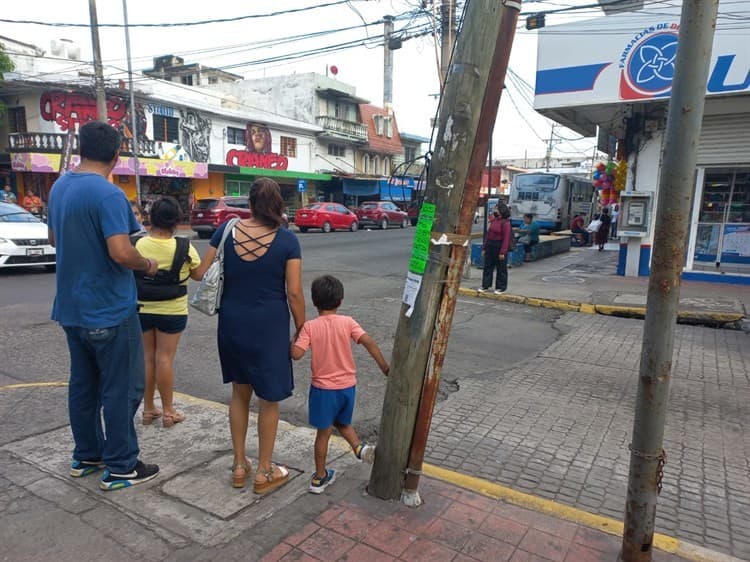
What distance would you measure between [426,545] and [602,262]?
1452cm

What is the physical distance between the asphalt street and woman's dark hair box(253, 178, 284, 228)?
6.38 feet

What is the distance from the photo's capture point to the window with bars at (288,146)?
103ft

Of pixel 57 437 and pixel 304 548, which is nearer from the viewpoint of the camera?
pixel 304 548

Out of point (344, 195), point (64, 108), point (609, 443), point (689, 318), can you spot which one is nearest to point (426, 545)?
point (609, 443)

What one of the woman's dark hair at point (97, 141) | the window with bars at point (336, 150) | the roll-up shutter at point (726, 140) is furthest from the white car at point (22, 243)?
the window with bars at point (336, 150)

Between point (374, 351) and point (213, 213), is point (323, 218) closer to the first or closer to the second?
point (213, 213)

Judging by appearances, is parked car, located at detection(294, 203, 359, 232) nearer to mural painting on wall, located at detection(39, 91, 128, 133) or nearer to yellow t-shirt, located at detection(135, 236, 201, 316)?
mural painting on wall, located at detection(39, 91, 128, 133)

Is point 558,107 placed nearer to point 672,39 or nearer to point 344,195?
point 672,39

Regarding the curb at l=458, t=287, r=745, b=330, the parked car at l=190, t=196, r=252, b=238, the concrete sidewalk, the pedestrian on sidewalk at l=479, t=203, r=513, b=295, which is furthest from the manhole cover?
the parked car at l=190, t=196, r=252, b=238

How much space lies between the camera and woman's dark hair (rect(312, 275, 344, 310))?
3.01 m

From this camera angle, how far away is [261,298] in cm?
289

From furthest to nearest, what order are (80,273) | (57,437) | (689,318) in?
(689,318)
(57,437)
(80,273)

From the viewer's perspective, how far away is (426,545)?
8.55 feet

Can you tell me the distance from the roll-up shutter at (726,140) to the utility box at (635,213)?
130 cm
